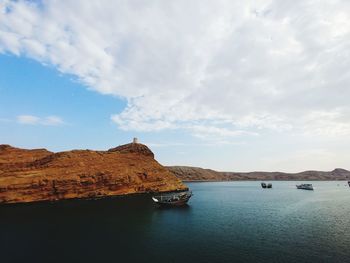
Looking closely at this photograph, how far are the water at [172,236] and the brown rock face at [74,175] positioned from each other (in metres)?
24.1

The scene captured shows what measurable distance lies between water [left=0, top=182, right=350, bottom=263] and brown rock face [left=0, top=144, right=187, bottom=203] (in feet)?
79.2

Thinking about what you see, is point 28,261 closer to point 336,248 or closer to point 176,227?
point 176,227

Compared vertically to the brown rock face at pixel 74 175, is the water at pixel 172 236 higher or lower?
lower

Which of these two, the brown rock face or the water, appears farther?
the brown rock face

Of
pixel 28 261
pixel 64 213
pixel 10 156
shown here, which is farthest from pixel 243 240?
pixel 10 156

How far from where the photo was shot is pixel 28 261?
34.0 m

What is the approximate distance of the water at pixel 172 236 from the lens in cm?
3500

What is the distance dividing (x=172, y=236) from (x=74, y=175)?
2674 inches

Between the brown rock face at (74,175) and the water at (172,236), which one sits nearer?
the water at (172,236)

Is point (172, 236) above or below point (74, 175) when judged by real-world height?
below

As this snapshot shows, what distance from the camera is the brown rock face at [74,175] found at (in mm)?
92188

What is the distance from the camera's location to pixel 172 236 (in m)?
45.6

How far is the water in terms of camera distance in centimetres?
3500

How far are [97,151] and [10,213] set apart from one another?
195 feet
